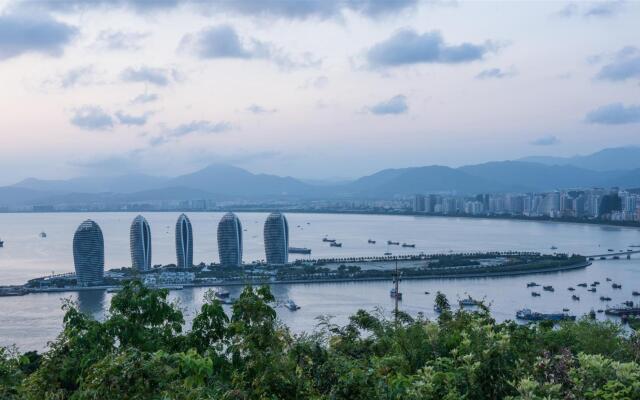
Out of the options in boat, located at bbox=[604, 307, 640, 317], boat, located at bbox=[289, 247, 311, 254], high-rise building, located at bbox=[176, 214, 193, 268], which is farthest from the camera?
boat, located at bbox=[289, 247, 311, 254]

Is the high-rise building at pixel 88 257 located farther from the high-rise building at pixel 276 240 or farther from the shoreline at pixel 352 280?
the high-rise building at pixel 276 240

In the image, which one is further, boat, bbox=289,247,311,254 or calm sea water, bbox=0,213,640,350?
boat, bbox=289,247,311,254

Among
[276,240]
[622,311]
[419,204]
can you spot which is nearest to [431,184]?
[419,204]

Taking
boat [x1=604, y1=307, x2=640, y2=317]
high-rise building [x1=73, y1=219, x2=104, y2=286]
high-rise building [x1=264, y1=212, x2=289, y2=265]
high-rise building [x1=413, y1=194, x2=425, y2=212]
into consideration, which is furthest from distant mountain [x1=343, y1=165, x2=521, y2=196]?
boat [x1=604, y1=307, x2=640, y2=317]

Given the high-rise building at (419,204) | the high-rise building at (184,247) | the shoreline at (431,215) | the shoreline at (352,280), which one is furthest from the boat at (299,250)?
the high-rise building at (419,204)

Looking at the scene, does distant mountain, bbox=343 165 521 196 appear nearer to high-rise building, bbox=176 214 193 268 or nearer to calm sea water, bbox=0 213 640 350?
calm sea water, bbox=0 213 640 350

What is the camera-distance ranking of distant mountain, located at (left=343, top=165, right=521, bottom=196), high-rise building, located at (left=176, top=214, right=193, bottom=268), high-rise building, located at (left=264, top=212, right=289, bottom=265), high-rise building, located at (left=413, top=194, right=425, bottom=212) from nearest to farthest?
high-rise building, located at (left=176, top=214, right=193, bottom=268) < high-rise building, located at (left=264, top=212, right=289, bottom=265) < high-rise building, located at (left=413, top=194, right=425, bottom=212) < distant mountain, located at (left=343, top=165, right=521, bottom=196)

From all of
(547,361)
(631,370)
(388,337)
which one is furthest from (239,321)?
(388,337)

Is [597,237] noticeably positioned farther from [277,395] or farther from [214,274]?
[277,395]
